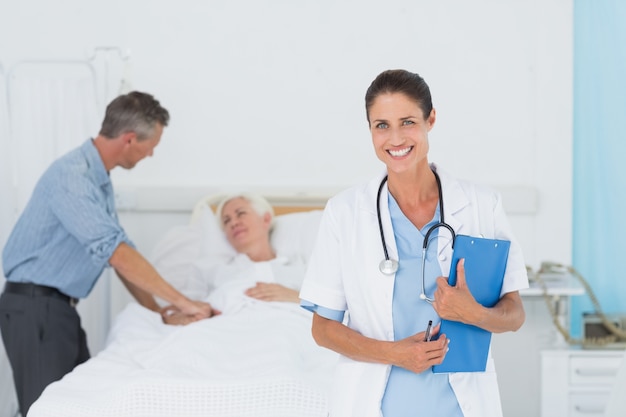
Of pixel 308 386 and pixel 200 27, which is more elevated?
pixel 200 27

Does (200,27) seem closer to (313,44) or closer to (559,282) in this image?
(313,44)

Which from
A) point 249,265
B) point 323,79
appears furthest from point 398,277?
point 323,79

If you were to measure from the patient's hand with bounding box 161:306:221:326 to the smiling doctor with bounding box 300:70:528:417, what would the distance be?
1.38 meters

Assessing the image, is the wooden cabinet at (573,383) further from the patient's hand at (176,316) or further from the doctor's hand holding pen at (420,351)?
the doctor's hand holding pen at (420,351)

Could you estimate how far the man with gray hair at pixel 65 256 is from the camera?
2818 mm

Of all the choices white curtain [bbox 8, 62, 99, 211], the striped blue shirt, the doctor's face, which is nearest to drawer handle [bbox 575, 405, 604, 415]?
the striped blue shirt

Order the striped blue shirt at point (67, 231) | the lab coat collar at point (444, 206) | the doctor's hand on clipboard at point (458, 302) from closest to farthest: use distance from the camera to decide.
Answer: the doctor's hand on clipboard at point (458, 302), the lab coat collar at point (444, 206), the striped blue shirt at point (67, 231)

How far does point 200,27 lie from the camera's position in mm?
3904

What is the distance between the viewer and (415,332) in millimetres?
1665

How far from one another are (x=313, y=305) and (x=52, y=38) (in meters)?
2.65

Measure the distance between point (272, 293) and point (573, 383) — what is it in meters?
1.10

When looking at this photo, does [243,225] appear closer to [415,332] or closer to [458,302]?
[415,332]

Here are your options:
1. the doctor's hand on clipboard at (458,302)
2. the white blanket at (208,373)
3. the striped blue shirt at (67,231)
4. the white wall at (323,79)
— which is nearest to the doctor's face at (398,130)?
the doctor's hand on clipboard at (458,302)

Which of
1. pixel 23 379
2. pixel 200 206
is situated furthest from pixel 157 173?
pixel 23 379
